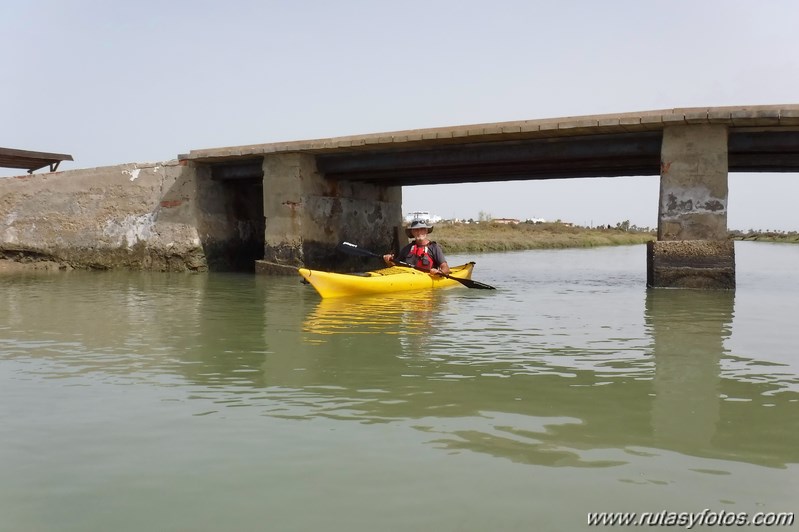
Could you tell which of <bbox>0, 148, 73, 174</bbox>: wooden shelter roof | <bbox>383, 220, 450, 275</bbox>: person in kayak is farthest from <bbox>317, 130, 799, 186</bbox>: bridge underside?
<bbox>0, 148, 73, 174</bbox>: wooden shelter roof

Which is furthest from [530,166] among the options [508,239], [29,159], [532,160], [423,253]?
[508,239]

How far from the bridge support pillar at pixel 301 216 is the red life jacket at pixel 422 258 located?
349 centimetres

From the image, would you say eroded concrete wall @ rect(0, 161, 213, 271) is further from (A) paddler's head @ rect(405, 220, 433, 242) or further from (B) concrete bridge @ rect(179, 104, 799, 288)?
(A) paddler's head @ rect(405, 220, 433, 242)

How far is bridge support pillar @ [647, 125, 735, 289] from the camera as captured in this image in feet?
34.1

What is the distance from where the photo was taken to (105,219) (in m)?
15.9

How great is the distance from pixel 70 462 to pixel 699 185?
9609 mm

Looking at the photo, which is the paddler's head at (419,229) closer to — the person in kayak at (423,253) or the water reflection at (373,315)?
the person in kayak at (423,253)

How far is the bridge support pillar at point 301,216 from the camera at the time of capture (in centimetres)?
1379

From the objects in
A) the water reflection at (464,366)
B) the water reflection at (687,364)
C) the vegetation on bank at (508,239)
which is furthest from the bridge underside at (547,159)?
the vegetation on bank at (508,239)

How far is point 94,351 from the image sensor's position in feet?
17.7

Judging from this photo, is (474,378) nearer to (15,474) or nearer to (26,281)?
(15,474)

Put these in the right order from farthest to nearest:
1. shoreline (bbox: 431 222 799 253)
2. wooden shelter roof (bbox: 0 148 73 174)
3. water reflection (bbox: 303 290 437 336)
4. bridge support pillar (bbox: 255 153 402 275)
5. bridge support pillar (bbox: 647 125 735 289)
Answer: shoreline (bbox: 431 222 799 253), wooden shelter roof (bbox: 0 148 73 174), bridge support pillar (bbox: 255 153 402 275), bridge support pillar (bbox: 647 125 735 289), water reflection (bbox: 303 290 437 336)

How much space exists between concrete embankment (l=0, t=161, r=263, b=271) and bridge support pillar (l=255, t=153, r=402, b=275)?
1800 millimetres

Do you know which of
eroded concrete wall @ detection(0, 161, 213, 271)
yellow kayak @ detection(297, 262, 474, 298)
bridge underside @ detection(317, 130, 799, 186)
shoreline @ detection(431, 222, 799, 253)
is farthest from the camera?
shoreline @ detection(431, 222, 799, 253)
